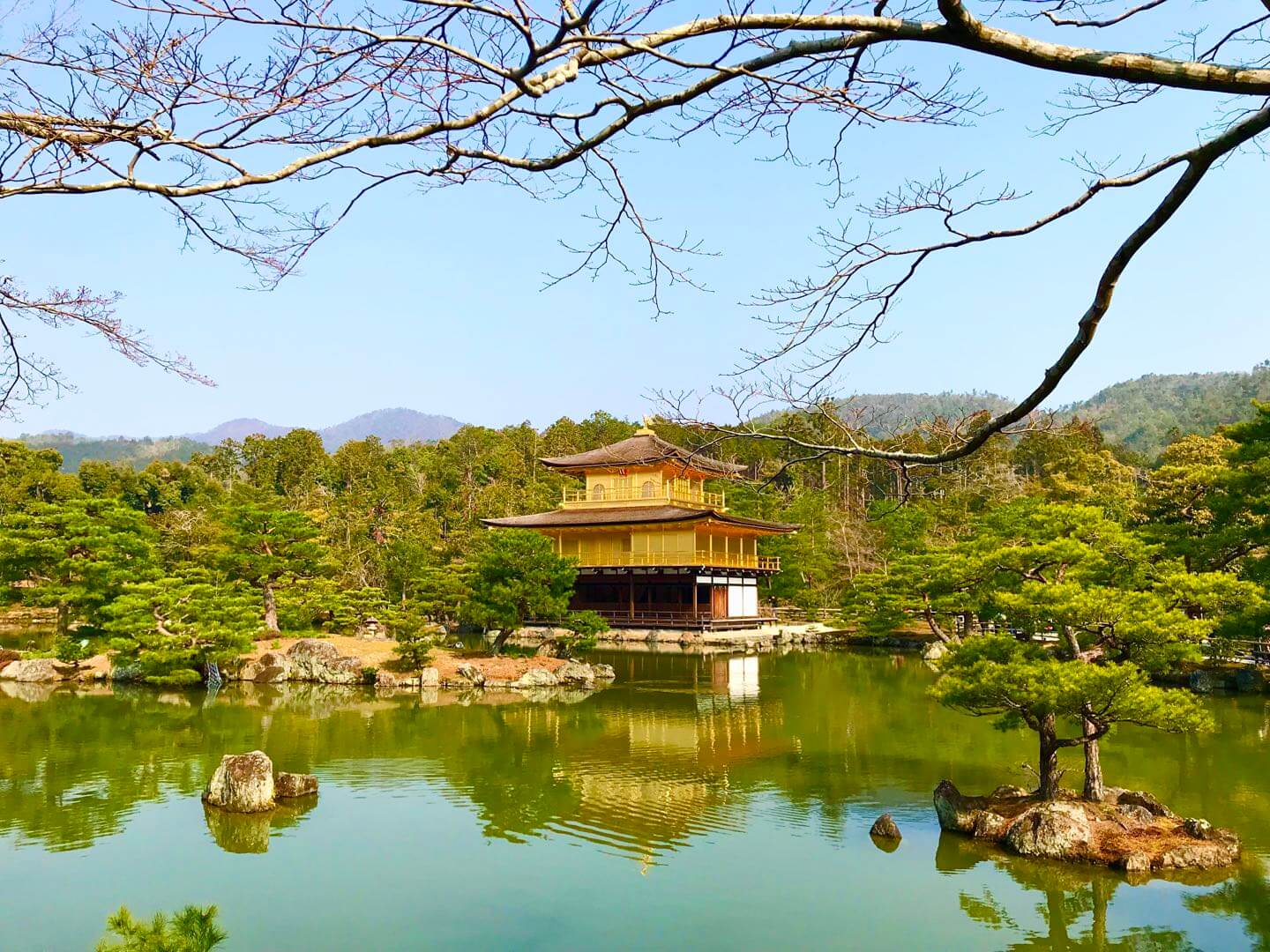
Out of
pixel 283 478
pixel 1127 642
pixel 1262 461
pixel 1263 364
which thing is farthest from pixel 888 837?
pixel 1263 364

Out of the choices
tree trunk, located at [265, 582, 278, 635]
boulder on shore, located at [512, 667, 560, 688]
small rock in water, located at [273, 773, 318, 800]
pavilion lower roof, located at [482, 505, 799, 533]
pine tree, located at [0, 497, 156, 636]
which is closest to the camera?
small rock in water, located at [273, 773, 318, 800]

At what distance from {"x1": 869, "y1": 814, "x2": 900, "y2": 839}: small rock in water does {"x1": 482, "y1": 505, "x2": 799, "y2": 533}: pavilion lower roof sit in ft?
53.5

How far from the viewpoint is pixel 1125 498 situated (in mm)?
24641

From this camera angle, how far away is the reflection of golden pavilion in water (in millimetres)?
7406

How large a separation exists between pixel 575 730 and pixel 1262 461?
11.3 meters

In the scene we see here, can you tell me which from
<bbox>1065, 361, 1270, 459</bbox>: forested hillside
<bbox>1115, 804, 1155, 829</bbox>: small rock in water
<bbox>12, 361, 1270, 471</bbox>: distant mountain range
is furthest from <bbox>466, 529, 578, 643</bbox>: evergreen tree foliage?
<bbox>1065, 361, 1270, 459</bbox>: forested hillside

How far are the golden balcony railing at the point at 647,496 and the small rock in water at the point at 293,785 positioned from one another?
18.3 m

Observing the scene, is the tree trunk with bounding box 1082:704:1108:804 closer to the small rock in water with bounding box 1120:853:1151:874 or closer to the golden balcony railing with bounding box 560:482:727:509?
the small rock in water with bounding box 1120:853:1151:874

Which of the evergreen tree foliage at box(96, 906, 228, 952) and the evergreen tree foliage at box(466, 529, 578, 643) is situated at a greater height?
the evergreen tree foliage at box(466, 529, 578, 643)

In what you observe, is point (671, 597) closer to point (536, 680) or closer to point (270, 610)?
point (536, 680)

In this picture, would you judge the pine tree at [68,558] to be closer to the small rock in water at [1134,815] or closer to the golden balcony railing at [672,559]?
the golden balcony railing at [672,559]

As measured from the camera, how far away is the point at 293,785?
8.15 meters

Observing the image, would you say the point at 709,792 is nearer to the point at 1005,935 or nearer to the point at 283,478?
the point at 1005,935

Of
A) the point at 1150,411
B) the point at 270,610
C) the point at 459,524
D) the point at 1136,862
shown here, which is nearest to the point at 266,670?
the point at 270,610
